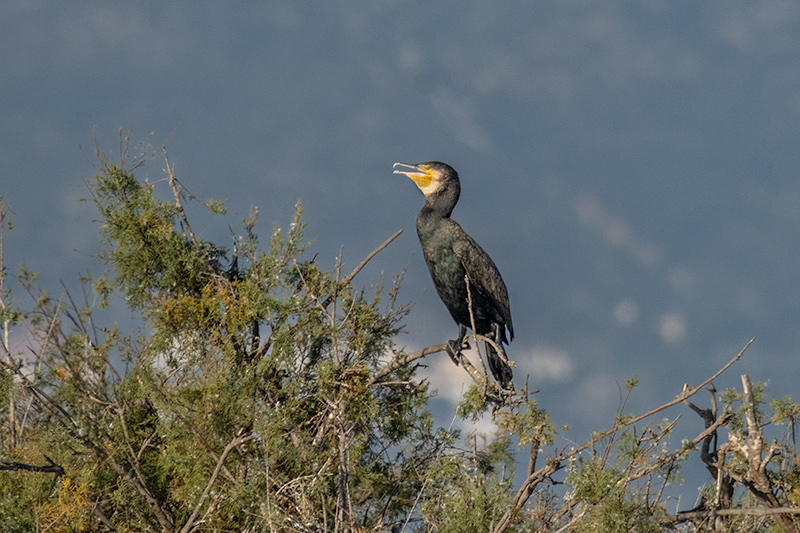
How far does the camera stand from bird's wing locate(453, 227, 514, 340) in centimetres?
728

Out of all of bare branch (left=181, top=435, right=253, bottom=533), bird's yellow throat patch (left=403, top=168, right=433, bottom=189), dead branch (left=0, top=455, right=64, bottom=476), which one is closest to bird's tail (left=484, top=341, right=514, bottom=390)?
bird's yellow throat patch (left=403, top=168, right=433, bottom=189)

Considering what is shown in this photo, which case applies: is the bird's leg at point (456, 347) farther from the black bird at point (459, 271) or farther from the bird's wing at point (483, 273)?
the bird's wing at point (483, 273)

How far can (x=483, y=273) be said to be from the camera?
730 cm

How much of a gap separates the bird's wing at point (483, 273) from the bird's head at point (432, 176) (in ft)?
1.59

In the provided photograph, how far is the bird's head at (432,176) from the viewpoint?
7648 millimetres

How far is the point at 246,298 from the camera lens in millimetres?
7254

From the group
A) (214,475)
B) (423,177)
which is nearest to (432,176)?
(423,177)

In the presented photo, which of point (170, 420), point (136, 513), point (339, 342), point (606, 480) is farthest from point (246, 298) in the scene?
point (606, 480)

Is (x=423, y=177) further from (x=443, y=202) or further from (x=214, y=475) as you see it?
(x=214, y=475)

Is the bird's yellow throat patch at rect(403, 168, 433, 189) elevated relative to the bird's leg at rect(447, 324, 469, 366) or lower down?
elevated

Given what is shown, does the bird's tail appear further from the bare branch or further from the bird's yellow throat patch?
the bare branch

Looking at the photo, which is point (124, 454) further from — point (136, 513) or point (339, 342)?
point (339, 342)

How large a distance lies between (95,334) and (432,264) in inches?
125

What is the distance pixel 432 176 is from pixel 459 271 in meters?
1.00
